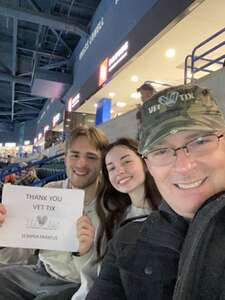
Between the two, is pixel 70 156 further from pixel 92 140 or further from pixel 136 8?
pixel 136 8

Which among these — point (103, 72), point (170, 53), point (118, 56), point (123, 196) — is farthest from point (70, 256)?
point (103, 72)

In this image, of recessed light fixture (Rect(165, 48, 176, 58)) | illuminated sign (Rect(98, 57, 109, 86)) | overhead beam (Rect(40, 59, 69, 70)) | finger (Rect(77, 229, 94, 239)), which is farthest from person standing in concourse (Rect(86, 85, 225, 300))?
overhead beam (Rect(40, 59, 69, 70))

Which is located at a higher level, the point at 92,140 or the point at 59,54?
the point at 59,54

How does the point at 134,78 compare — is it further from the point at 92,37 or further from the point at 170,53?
the point at 92,37

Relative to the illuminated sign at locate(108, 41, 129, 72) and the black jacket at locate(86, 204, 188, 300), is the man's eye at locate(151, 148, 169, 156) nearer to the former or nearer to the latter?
the black jacket at locate(86, 204, 188, 300)

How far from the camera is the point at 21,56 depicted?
57.8ft

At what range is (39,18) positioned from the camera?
1120 centimetres

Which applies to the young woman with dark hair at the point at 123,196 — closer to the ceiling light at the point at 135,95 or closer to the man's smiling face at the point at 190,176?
the man's smiling face at the point at 190,176

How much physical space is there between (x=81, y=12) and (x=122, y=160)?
1223 centimetres

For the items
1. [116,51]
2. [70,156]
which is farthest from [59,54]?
[70,156]

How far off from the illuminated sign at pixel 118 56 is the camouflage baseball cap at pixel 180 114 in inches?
278

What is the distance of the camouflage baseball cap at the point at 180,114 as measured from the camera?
3.40 ft

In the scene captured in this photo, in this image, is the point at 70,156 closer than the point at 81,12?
Yes

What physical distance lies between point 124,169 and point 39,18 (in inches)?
426
